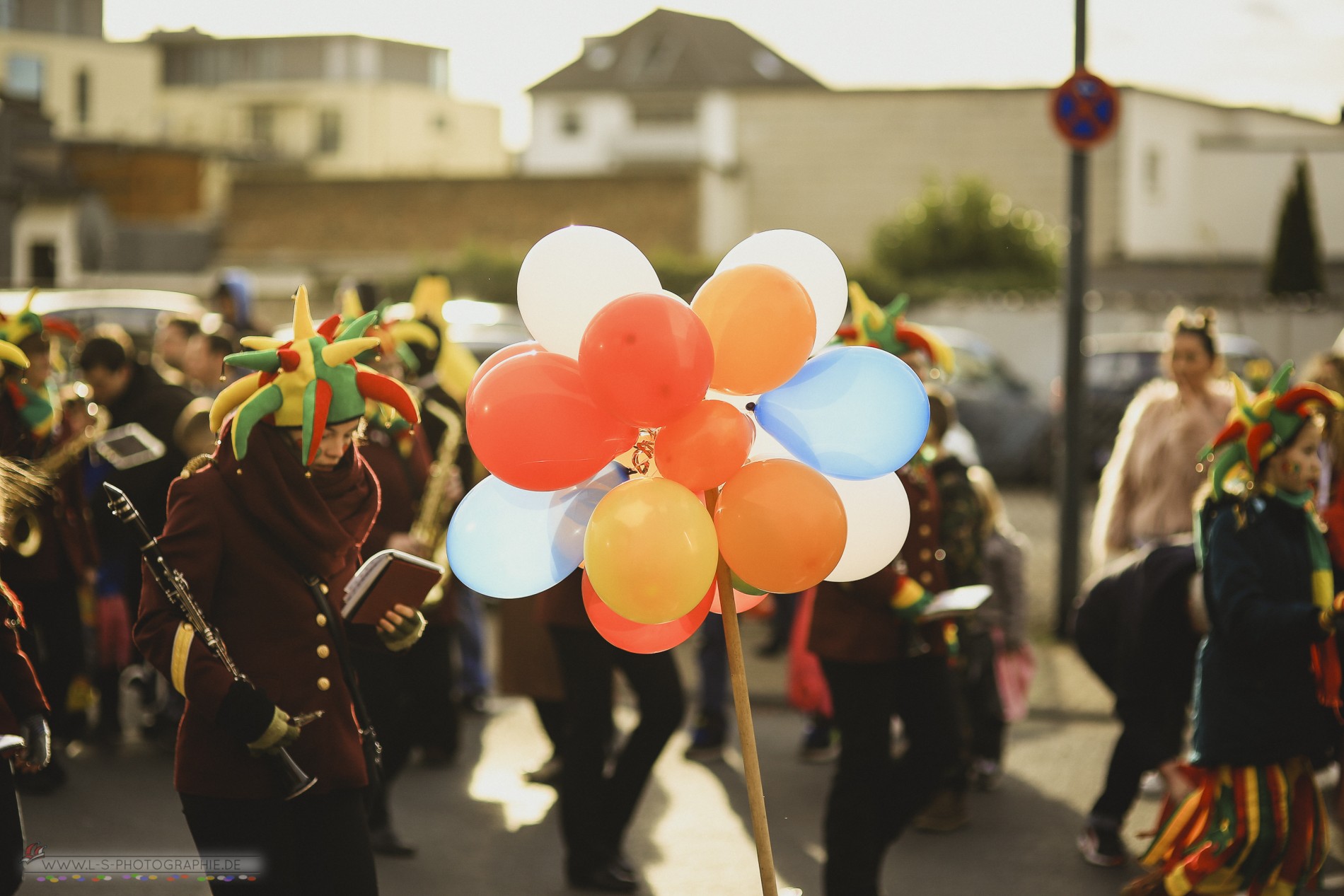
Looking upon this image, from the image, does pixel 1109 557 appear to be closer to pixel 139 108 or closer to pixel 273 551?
pixel 273 551

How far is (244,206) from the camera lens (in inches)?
1404

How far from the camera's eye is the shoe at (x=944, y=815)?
5992mm

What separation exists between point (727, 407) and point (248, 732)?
4.31 ft

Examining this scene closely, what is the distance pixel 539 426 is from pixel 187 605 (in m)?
0.97

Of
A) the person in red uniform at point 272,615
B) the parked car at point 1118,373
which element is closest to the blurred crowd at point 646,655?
the person in red uniform at point 272,615

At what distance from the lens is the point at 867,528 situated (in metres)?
3.55

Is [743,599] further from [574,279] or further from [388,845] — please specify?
[388,845]

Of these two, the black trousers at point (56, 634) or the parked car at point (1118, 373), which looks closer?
the black trousers at point (56, 634)

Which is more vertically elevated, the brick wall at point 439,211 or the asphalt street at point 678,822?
the brick wall at point 439,211

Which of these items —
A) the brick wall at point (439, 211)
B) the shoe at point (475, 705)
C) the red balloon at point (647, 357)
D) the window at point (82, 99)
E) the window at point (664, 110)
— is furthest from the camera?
the window at point (664, 110)

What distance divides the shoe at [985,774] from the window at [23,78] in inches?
1063

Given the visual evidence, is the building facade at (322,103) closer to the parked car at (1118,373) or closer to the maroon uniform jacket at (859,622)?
the parked car at (1118,373)

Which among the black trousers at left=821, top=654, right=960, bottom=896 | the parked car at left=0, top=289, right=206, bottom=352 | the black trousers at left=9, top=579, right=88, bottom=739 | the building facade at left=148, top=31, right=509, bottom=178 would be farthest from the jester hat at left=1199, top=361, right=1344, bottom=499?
the building facade at left=148, top=31, right=509, bottom=178

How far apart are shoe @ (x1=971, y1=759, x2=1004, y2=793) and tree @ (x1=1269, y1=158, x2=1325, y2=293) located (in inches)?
904
